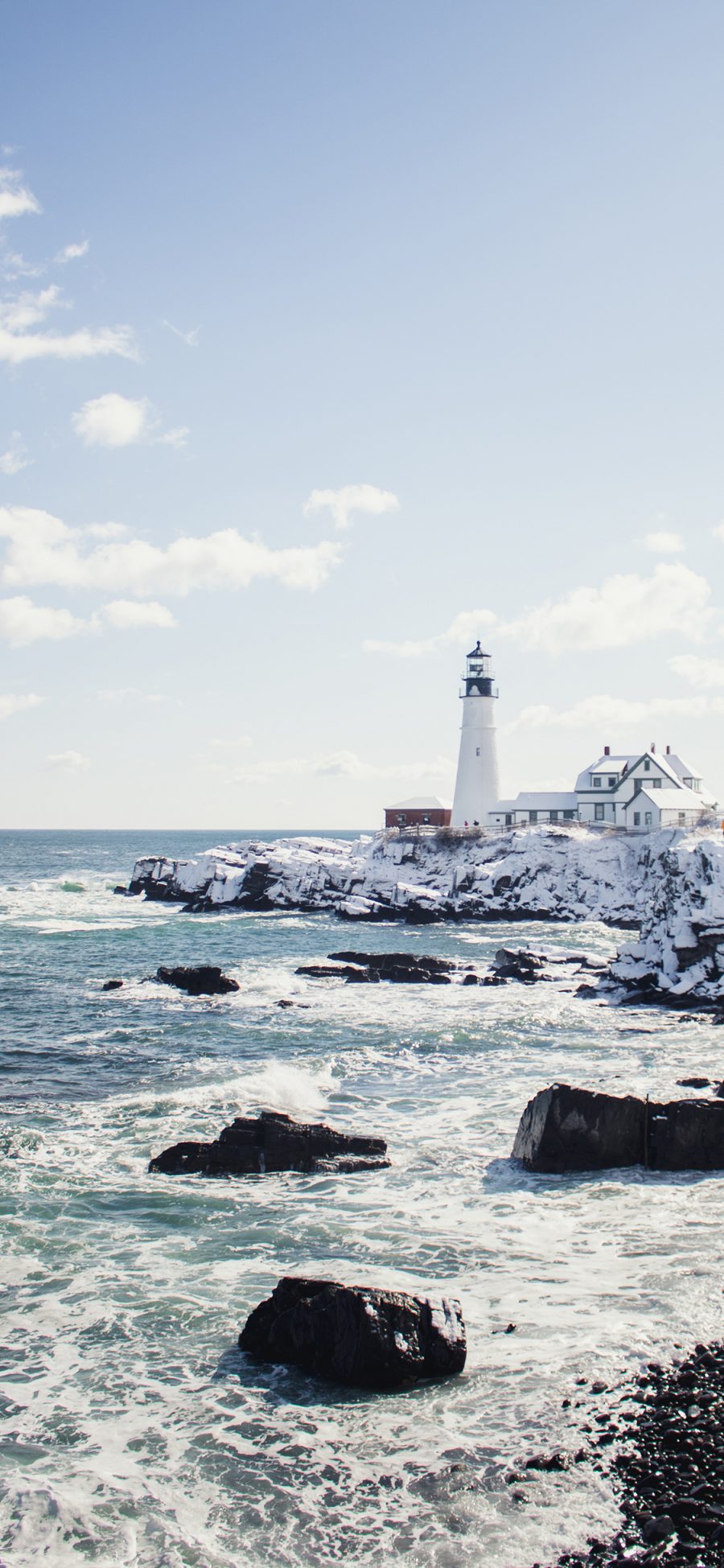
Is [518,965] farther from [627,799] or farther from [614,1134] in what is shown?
[627,799]

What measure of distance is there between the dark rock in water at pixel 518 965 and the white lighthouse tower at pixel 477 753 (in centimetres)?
3453

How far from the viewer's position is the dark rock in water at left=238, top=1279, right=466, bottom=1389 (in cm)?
1120

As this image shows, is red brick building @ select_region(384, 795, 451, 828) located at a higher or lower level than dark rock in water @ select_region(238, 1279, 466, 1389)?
higher

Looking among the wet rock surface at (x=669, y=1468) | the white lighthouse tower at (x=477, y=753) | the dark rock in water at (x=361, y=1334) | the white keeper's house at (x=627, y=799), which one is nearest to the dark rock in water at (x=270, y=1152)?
the dark rock in water at (x=361, y=1334)

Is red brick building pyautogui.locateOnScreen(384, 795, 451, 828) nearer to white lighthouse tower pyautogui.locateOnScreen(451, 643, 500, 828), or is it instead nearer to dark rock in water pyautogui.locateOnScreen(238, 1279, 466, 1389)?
white lighthouse tower pyautogui.locateOnScreen(451, 643, 500, 828)

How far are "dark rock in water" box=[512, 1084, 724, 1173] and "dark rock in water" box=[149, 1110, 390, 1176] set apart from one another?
2942mm

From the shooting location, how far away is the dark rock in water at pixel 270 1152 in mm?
18047

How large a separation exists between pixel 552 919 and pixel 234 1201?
51.7 meters

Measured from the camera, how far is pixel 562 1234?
15086mm

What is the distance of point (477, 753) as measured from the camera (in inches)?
3231

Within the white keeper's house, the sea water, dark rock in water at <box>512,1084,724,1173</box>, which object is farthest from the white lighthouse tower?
dark rock in water at <box>512,1084,724,1173</box>

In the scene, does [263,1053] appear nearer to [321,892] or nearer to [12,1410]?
[12,1410]

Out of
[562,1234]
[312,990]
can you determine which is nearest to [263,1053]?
[312,990]

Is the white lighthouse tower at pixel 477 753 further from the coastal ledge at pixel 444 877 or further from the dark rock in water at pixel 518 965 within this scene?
the dark rock in water at pixel 518 965
